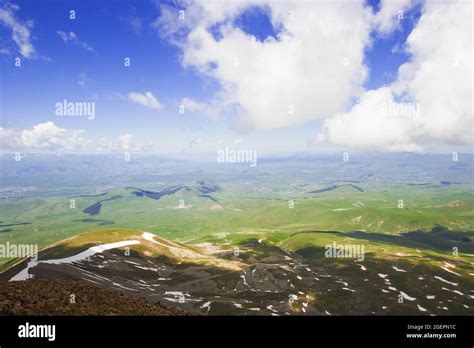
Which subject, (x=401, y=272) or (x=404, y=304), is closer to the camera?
(x=404, y=304)
